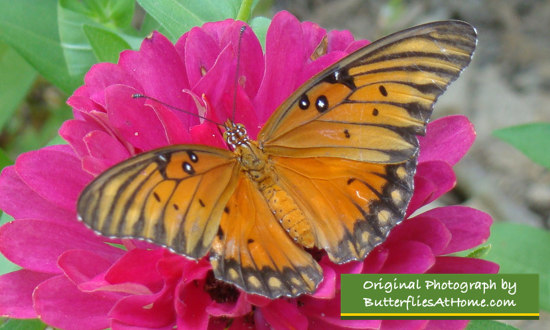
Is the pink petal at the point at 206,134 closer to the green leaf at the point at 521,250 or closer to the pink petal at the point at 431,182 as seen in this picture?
the pink petal at the point at 431,182

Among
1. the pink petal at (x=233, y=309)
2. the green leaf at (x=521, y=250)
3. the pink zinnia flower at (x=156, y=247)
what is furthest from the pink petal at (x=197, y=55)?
the green leaf at (x=521, y=250)

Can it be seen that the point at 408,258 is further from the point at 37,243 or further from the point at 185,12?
the point at 185,12

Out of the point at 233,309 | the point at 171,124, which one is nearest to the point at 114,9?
the point at 171,124

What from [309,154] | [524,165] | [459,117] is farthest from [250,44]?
[524,165]

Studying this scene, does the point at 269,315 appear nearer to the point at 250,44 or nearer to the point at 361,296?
the point at 361,296

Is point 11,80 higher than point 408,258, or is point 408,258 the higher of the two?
point 11,80

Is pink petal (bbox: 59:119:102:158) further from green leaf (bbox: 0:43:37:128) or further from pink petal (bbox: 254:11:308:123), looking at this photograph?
green leaf (bbox: 0:43:37:128)

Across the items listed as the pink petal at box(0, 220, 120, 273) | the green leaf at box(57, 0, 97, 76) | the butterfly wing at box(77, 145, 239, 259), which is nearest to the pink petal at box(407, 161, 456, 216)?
the butterfly wing at box(77, 145, 239, 259)
